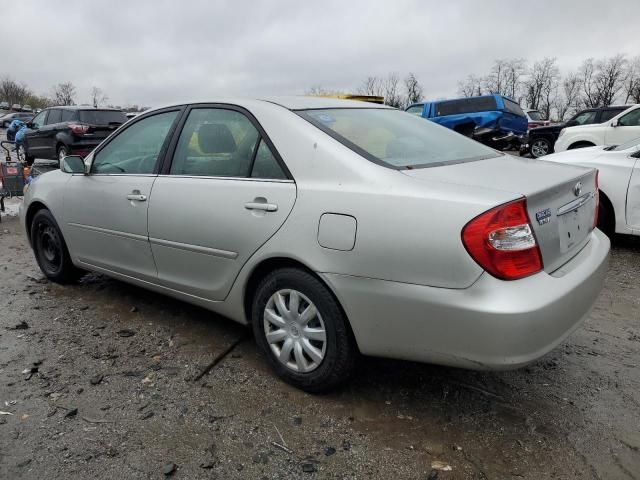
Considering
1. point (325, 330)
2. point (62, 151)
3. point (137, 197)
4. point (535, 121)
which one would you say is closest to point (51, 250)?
point (137, 197)

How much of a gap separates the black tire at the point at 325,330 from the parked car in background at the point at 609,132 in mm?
11289

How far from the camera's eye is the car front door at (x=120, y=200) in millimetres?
3459

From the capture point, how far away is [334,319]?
2.48 metres

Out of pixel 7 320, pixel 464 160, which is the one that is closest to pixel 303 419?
pixel 464 160

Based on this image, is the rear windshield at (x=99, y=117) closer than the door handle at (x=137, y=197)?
No

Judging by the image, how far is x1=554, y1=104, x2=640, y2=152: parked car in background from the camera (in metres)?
11.6

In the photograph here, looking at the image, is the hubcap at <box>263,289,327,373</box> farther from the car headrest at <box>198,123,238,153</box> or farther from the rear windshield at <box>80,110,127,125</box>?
the rear windshield at <box>80,110,127,125</box>

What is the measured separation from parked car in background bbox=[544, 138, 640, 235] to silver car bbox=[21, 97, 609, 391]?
9.11 feet

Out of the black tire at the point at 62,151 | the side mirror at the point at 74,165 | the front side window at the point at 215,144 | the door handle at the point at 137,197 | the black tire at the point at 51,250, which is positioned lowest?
the black tire at the point at 51,250

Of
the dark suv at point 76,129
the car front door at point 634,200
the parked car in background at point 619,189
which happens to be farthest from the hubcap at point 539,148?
the dark suv at point 76,129

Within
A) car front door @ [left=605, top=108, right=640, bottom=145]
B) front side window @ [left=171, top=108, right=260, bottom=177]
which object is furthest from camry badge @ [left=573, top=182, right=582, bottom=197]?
car front door @ [left=605, top=108, right=640, bottom=145]

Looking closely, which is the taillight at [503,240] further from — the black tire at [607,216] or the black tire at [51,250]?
the black tire at [607,216]

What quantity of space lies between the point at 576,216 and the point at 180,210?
2175 mm

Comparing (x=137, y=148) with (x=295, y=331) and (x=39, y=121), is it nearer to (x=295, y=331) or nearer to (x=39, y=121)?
(x=295, y=331)
